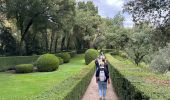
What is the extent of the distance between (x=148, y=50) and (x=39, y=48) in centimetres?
2214

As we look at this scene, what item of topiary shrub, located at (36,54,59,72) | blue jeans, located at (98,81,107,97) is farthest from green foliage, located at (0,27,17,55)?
blue jeans, located at (98,81,107,97)

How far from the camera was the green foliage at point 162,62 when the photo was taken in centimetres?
3703

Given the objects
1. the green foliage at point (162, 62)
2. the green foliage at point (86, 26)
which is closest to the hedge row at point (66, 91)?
the green foliage at point (162, 62)

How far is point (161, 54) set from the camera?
3806 centimetres

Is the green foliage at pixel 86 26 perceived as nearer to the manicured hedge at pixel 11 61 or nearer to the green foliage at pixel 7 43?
the green foliage at pixel 7 43

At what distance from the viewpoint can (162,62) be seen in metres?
37.8

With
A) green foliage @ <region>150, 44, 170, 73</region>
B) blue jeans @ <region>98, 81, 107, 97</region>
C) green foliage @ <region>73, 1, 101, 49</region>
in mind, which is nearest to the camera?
blue jeans @ <region>98, 81, 107, 97</region>

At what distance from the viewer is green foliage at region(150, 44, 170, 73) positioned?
37031mm

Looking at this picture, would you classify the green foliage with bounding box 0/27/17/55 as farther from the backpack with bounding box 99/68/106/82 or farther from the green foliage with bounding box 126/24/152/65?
the backpack with bounding box 99/68/106/82

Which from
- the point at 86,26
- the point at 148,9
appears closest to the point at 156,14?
the point at 148,9

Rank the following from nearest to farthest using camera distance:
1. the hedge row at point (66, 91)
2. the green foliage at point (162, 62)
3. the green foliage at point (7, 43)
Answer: the hedge row at point (66, 91) → the green foliage at point (162, 62) → the green foliage at point (7, 43)

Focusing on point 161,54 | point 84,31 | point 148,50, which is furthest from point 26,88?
point 84,31

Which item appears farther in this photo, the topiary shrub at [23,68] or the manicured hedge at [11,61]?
the manicured hedge at [11,61]

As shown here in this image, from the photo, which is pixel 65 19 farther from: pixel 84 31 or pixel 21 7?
pixel 84 31
